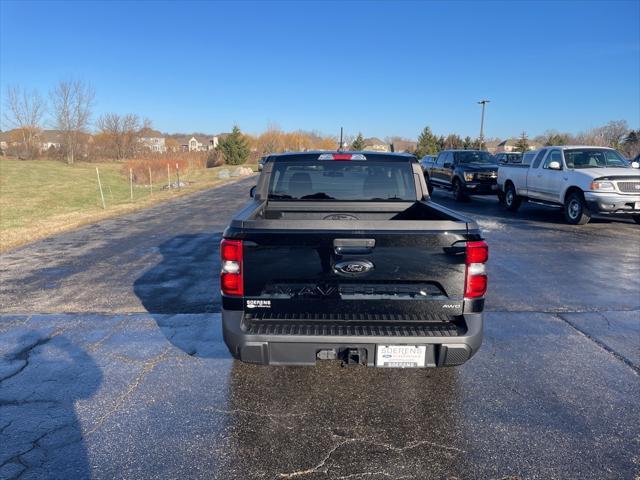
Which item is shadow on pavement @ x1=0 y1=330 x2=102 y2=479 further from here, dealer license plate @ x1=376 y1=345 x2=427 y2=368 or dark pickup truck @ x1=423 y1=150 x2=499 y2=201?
dark pickup truck @ x1=423 y1=150 x2=499 y2=201

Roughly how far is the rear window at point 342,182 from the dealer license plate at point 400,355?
2066 millimetres

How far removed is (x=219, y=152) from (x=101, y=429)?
5575cm

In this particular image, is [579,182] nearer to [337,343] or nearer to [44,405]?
[337,343]

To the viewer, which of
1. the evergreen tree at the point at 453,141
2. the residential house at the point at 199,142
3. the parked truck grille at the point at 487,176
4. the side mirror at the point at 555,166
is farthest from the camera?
the residential house at the point at 199,142

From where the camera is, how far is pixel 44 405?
3.39 meters

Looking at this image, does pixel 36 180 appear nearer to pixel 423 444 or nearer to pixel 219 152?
pixel 219 152

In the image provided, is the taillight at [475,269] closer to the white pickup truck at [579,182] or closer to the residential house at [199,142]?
the white pickup truck at [579,182]

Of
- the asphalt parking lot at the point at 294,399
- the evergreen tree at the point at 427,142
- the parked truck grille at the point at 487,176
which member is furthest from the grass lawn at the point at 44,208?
the evergreen tree at the point at 427,142

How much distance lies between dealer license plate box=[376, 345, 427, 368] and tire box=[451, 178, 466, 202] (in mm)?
15778

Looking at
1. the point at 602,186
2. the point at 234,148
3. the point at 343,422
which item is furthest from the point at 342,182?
the point at 234,148

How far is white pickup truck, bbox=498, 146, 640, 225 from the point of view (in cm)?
1090

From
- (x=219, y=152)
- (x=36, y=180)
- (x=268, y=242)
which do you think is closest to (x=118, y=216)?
(x=268, y=242)

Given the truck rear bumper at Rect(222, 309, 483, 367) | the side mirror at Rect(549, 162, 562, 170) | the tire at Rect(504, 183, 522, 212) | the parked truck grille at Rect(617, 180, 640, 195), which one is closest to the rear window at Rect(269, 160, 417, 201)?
the truck rear bumper at Rect(222, 309, 483, 367)

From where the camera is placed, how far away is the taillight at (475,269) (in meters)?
3.02
